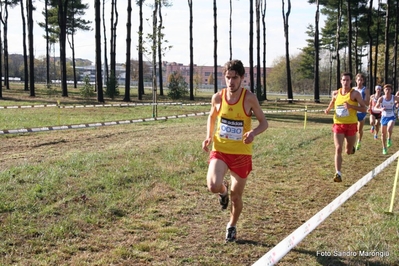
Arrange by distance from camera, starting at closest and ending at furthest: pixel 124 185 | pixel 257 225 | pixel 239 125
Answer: pixel 239 125 < pixel 257 225 < pixel 124 185

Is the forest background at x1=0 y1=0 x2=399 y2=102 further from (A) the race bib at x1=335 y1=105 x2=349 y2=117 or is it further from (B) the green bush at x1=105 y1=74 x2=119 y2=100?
(A) the race bib at x1=335 y1=105 x2=349 y2=117

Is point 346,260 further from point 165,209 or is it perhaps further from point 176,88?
point 176,88

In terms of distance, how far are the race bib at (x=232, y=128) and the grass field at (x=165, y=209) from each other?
1286 mm

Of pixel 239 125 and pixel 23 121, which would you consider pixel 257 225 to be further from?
pixel 23 121

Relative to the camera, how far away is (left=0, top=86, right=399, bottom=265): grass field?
4.74m

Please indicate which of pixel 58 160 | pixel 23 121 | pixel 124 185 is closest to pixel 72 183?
pixel 124 185

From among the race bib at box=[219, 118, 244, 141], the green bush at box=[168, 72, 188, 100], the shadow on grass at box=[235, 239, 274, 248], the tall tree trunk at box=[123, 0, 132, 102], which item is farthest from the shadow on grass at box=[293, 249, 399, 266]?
the green bush at box=[168, 72, 188, 100]

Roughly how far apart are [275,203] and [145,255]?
2919 millimetres

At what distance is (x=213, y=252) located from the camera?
4820mm

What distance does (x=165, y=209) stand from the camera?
6375mm

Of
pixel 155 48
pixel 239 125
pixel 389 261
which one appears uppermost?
pixel 155 48

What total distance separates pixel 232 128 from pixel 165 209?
2.06 metres

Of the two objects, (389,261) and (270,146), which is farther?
(270,146)

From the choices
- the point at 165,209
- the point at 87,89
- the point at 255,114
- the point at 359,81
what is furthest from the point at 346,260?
the point at 87,89
